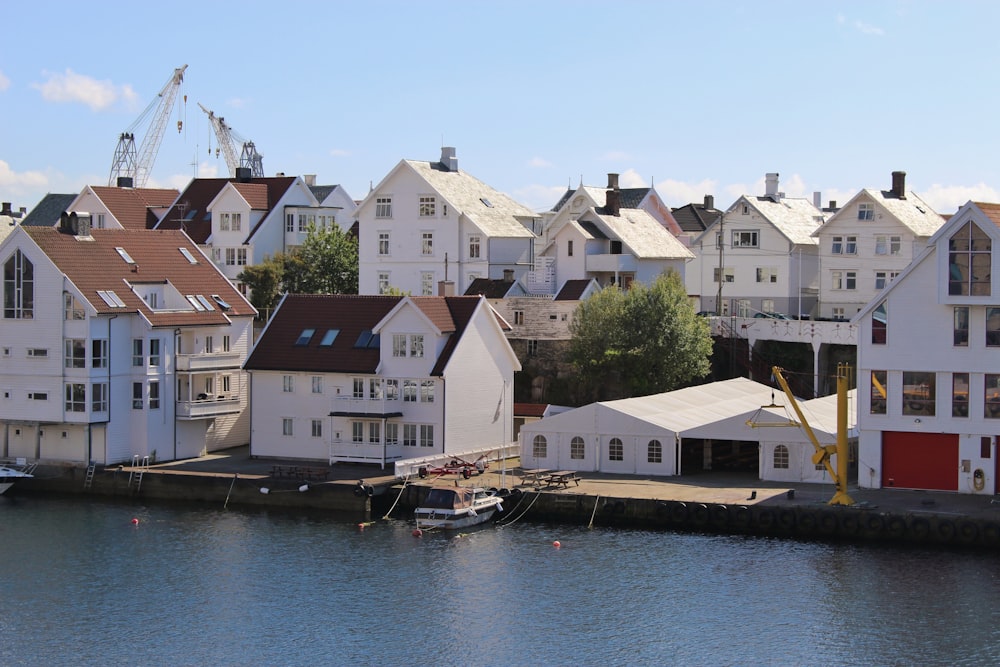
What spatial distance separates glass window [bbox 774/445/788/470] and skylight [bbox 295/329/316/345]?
69.1ft

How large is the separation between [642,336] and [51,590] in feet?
115

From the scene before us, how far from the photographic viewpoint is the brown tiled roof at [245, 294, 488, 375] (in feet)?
213

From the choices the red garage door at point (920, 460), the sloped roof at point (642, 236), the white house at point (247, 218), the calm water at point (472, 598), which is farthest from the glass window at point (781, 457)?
the white house at point (247, 218)

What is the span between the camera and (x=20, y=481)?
215 feet

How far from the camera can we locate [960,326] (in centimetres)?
5616

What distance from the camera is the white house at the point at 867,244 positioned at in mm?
87000

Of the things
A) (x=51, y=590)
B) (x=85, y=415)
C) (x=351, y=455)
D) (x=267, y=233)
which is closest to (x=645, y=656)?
(x=51, y=590)

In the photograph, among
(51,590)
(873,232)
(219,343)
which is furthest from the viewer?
(873,232)

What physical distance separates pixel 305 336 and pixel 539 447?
11963 mm

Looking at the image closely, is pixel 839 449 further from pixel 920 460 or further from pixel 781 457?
pixel 781 457

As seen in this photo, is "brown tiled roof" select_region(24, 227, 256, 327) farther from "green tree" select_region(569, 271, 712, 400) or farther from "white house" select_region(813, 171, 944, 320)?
"white house" select_region(813, 171, 944, 320)

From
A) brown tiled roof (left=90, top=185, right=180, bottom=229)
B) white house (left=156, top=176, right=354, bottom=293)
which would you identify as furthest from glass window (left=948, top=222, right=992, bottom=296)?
brown tiled roof (left=90, top=185, right=180, bottom=229)

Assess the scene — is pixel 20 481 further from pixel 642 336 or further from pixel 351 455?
pixel 642 336

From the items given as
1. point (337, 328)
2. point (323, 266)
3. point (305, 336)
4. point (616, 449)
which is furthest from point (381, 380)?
point (323, 266)
